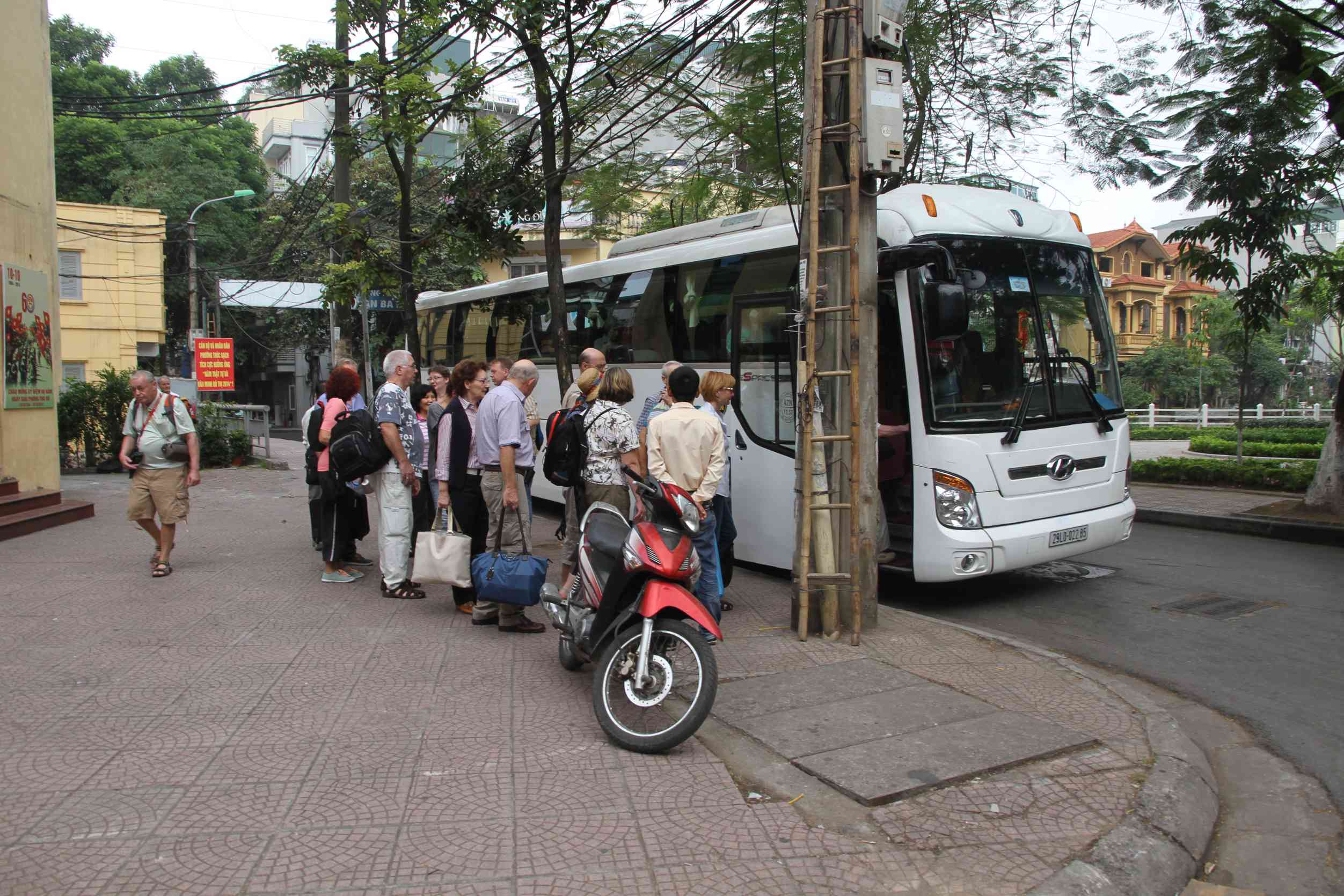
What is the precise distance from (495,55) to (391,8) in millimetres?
3127

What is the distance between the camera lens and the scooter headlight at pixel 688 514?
15.7ft

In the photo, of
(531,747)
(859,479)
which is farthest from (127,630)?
(859,479)

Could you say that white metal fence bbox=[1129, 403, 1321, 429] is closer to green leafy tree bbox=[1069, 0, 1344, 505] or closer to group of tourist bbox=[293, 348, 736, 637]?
green leafy tree bbox=[1069, 0, 1344, 505]

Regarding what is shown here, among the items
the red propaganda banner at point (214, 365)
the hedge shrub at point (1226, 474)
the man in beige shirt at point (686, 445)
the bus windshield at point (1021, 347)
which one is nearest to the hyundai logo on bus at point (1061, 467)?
the bus windshield at point (1021, 347)

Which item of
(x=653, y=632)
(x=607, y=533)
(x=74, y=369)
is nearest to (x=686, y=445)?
(x=607, y=533)

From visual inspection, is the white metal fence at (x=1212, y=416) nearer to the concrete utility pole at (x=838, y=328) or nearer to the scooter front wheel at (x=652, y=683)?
the concrete utility pole at (x=838, y=328)

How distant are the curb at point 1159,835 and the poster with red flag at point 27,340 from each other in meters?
12.8

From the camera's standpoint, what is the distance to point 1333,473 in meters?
11.4

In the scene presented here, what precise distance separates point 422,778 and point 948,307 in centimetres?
439

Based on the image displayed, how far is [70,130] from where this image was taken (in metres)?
37.8

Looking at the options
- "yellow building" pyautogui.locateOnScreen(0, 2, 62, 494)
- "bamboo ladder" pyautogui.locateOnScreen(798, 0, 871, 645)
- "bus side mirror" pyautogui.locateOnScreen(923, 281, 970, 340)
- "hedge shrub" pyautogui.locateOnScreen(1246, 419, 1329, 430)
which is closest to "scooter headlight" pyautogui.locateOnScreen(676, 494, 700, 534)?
"bamboo ladder" pyautogui.locateOnScreen(798, 0, 871, 645)

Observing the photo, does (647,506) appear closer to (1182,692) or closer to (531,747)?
(531,747)

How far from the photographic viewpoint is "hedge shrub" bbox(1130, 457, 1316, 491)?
1418 cm

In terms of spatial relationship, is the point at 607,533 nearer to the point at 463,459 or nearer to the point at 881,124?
the point at 463,459
